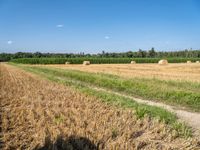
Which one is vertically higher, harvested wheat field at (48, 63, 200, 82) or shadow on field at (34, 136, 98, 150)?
shadow on field at (34, 136, 98, 150)

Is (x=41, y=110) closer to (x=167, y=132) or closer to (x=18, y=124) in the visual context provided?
(x=18, y=124)

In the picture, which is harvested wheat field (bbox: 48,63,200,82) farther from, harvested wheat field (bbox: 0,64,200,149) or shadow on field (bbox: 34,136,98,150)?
shadow on field (bbox: 34,136,98,150)

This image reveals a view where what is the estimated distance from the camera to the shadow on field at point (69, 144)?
6.67 metres

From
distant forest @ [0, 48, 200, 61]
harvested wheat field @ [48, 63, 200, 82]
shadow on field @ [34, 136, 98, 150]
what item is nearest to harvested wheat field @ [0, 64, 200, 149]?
shadow on field @ [34, 136, 98, 150]

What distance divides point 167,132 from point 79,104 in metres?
4.88

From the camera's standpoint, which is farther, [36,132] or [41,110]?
[41,110]

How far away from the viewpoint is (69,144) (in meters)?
6.84

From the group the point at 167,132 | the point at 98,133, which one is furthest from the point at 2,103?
the point at 167,132

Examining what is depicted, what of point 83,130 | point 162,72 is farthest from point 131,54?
point 83,130

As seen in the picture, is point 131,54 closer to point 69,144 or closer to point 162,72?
point 162,72

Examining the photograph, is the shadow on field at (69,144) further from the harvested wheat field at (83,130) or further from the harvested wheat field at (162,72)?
the harvested wheat field at (162,72)

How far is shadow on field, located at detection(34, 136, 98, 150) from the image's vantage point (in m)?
6.67

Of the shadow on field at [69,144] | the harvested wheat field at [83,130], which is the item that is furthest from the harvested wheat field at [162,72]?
the shadow on field at [69,144]

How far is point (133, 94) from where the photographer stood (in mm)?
17047
